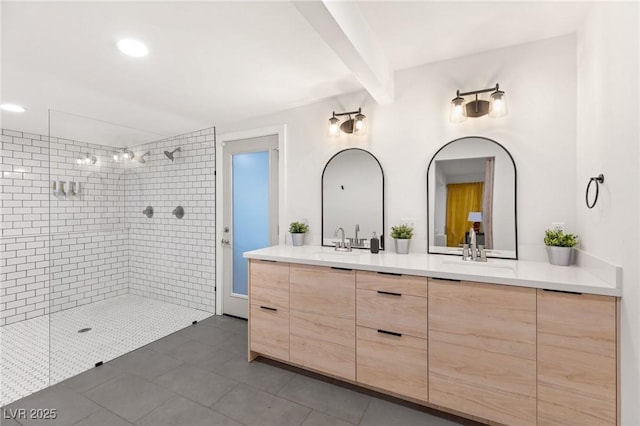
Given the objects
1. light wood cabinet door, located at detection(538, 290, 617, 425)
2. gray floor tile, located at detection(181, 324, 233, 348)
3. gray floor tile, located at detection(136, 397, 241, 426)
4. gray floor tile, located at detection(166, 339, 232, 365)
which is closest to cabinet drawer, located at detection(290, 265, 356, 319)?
gray floor tile, located at detection(136, 397, 241, 426)

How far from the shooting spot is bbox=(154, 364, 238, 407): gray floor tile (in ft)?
6.30

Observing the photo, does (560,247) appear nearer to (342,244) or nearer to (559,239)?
(559,239)

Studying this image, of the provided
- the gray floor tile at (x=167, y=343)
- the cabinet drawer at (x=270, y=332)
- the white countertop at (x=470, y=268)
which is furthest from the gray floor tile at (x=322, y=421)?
the gray floor tile at (x=167, y=343)

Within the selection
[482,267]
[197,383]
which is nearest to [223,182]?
[197,383]

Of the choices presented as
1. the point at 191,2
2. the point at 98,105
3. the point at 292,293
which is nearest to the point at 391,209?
the point at 292,293

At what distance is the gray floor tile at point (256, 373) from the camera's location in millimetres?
2053

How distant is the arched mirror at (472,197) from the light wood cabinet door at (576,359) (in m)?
0.65

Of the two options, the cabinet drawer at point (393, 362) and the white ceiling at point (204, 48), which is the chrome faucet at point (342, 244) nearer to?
the cabinet drawer at point (393, 362)

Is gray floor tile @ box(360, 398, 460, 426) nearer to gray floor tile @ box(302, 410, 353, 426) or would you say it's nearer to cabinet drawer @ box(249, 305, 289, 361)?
gray floor tile @ box(302, 410, 353, 426)

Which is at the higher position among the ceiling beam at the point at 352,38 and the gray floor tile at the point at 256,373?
the ceiling beam at the point at 352,38

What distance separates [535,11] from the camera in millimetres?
1603

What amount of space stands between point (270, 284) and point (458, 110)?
6.76ft

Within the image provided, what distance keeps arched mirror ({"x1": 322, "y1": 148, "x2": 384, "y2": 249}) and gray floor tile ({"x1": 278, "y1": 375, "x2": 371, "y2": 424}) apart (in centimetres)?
117

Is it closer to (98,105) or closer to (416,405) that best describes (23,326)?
(98,105)
